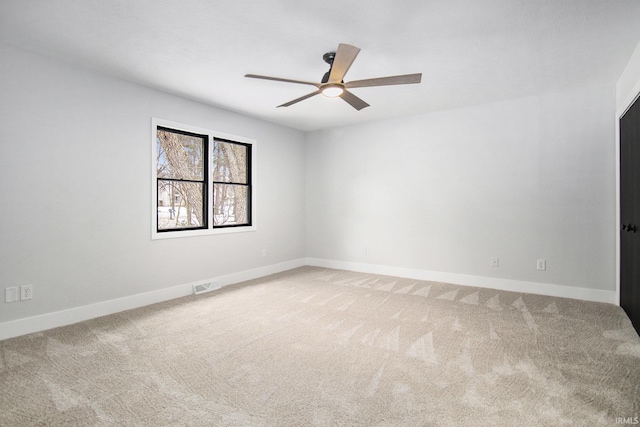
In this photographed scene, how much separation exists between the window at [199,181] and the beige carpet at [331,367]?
1.17 meters

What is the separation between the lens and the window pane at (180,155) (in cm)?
399

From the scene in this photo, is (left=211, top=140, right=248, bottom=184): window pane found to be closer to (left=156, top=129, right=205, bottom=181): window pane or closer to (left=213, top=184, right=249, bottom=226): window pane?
(left=213, top=184, right=249, bottom=226): window pane

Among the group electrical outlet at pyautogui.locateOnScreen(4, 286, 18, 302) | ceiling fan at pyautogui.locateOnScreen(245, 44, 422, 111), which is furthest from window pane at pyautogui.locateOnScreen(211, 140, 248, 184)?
electrical outlet at pyautogui.locateOnScreen(4, 286, 18, 302)

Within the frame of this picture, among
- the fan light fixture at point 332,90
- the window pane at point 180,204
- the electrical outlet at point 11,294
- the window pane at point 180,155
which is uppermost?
the fan light fixture at point 332,90

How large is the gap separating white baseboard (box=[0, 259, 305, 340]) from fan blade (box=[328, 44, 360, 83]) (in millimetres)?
3087

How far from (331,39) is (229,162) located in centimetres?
271

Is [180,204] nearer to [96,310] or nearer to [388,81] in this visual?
[96,310]

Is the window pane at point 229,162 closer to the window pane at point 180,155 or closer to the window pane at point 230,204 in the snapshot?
the window pane at point 230,204

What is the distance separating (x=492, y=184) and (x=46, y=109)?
16.8 feet

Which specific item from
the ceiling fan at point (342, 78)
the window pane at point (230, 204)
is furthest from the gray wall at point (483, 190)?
the ceiling fan at point (342, 78)

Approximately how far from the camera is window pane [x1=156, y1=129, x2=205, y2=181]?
399cm

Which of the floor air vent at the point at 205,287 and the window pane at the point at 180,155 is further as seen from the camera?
the floor air vent at the point at 205,287

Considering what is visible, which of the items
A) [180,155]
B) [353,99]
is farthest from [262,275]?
[353,99]

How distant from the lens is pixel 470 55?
296 cm
